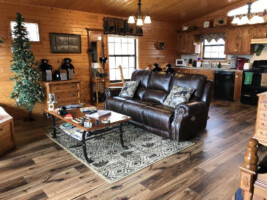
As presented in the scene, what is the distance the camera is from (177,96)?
3768 mm

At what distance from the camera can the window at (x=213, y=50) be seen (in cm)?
722

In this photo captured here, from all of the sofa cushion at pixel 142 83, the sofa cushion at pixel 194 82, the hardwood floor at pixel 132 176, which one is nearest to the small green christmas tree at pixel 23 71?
the hardwood floor at pixel 132 176

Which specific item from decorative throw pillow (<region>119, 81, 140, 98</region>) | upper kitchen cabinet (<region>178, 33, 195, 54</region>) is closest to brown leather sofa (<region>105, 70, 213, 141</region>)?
decorative throw pillow (<region>119, 81, 140, 98</region>)

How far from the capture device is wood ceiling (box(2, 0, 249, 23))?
4930mm

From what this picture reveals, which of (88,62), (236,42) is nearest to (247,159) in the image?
(88,62)

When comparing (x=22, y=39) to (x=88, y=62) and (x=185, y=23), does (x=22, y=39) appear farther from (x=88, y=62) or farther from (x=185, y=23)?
(x=185, y=23)

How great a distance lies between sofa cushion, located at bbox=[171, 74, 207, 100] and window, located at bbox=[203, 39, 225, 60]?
390 cm

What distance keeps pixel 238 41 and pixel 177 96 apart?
395cm

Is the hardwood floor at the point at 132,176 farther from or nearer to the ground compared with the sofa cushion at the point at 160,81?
nearer to the ground

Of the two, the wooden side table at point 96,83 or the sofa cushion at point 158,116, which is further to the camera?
the wooden side table at point 96,83

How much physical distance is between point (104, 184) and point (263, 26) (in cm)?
602

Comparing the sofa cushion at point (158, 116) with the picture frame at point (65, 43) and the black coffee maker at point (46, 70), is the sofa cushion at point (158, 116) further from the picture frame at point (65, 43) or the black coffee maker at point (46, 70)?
the picture frame at point (65, 43)

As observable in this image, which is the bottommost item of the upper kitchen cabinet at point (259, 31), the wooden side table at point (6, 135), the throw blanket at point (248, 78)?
the wooden side table at point (6, 135)

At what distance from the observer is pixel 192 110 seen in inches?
132
